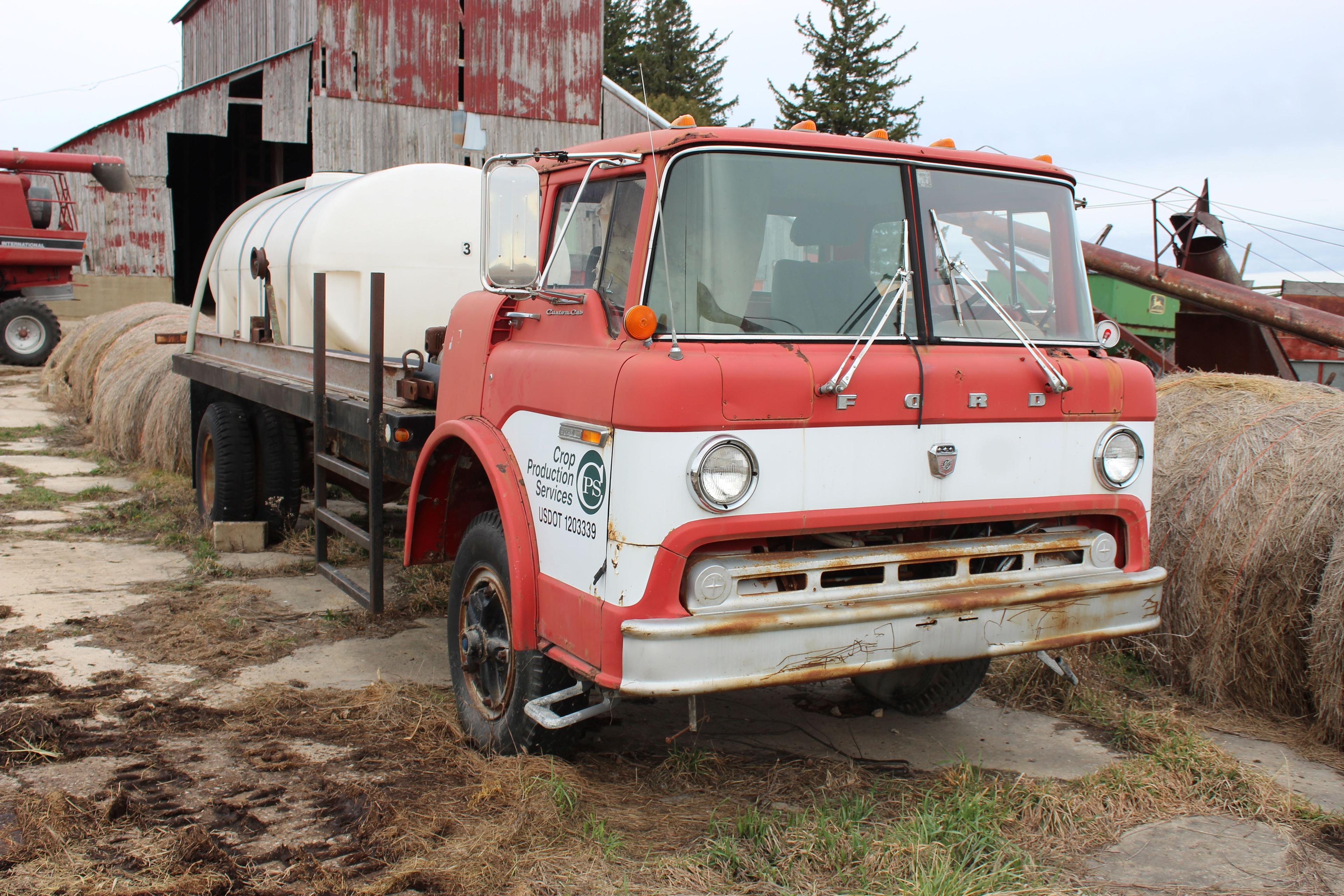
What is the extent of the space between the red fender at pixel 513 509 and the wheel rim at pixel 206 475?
16.3ft

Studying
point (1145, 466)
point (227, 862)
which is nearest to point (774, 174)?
point (1145, 466)

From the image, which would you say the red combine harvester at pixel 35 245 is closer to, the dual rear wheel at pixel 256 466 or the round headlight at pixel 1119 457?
→ the dual rear wheel at pixel 256 466

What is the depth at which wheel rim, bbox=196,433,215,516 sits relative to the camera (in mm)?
8852

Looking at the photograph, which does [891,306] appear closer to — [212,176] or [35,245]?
[35,245]

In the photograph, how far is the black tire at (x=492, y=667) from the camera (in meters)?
4.04

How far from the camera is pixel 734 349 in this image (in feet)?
12.0

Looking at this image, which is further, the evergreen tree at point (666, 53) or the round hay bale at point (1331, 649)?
the evergreen tree at point (666, 53)

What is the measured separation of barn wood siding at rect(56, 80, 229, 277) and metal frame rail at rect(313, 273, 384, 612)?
17696mm

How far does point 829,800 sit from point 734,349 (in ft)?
5.57

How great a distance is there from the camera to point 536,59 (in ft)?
69.1

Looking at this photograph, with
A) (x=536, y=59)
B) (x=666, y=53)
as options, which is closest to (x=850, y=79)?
(x=666, y=53)

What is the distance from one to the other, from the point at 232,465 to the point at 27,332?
1536 centimetres

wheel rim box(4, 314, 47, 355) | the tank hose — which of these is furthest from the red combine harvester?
the tank hose

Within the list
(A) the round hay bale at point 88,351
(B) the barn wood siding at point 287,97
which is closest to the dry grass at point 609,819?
(A) the round hay bale at point 88,351
